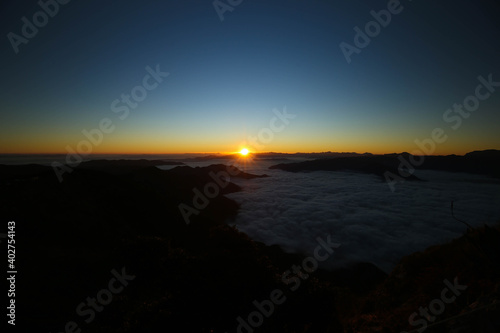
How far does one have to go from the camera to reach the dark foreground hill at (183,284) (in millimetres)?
5332

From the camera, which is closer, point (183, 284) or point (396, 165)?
point (183, 284)

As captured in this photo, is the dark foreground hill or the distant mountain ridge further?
the distant mountain ridge

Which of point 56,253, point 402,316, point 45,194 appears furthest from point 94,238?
point 402,316

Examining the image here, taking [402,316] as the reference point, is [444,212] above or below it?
below

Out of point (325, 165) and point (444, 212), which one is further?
point (325, 165)

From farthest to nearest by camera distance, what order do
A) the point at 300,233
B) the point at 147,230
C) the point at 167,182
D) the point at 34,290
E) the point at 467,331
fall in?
the point at 167,182 → the point at 300,233 → the point at 147,230 → the point at 34,290 → the point at 467,331

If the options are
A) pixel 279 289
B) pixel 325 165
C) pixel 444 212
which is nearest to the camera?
pixel 279 289

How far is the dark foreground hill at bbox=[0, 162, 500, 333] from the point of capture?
5.33 meters

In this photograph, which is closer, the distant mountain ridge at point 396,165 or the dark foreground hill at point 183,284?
the dark foreground hill at point 183,284

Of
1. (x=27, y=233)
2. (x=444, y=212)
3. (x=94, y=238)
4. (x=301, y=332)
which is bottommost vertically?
(x=444, y=212)

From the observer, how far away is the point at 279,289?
809 cm

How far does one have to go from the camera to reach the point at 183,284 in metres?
7.38

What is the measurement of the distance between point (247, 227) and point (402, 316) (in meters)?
24.0

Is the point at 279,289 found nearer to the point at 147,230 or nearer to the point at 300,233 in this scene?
the point at 147,230
